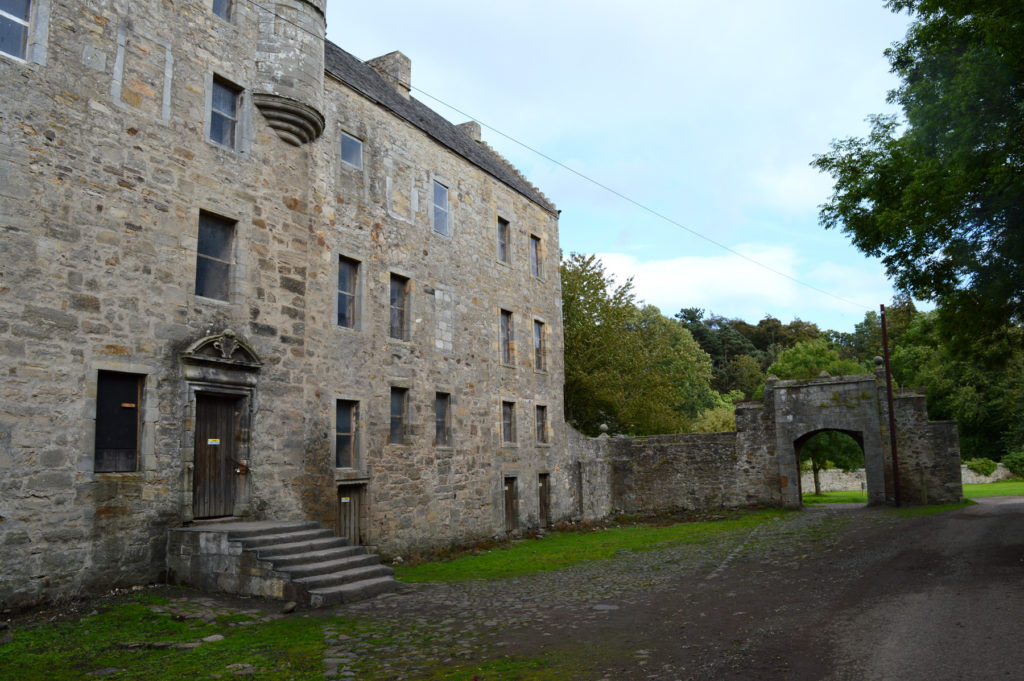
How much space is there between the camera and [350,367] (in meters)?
15.1

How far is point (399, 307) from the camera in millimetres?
16953

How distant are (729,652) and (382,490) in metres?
10.1

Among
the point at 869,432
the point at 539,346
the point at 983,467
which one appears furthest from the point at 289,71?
the point at 983,467

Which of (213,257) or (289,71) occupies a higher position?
(289,71)

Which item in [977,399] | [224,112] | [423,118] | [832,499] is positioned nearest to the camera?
[224,112]

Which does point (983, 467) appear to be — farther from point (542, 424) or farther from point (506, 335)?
point (506, 335)

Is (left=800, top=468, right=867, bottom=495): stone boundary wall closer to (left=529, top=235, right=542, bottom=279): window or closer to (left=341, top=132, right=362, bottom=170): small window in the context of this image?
(left=529, top=235, right=542, bottom=279): window

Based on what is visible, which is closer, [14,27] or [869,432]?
[14,27]

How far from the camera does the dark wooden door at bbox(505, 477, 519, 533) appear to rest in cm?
2028

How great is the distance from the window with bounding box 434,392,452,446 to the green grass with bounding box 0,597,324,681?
904 centimetres

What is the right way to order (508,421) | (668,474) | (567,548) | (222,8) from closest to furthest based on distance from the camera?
(222,8) → (567,548) → (508,421) → (668,474)

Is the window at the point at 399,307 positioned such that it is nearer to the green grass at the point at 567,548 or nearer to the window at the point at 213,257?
the window at the point at 213,257

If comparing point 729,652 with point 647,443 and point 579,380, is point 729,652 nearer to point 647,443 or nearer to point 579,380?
point 647,443

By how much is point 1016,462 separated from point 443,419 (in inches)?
1613
